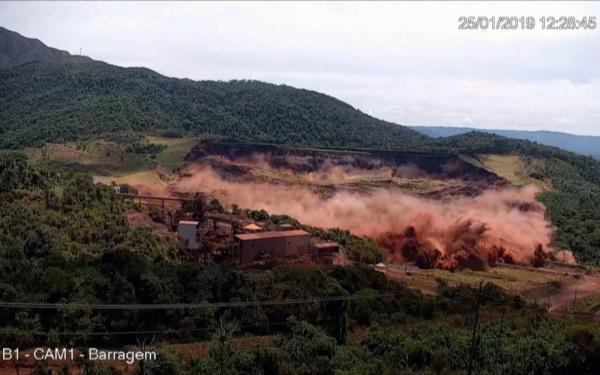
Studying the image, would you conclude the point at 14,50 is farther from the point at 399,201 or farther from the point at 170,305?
the point at 170,305

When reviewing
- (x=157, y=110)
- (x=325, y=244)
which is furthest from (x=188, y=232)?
(x=157, y=110)

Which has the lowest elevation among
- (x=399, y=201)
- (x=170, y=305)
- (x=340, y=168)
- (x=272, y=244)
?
(x=272, y=244)

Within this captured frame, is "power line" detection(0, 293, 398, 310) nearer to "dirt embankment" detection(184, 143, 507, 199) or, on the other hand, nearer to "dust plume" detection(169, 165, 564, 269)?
"dust plume" detection(169, 165, 564, 269)

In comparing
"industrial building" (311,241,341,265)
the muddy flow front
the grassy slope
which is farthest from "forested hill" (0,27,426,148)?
the grassy slope

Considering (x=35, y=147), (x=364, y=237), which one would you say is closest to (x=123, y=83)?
(x=35, y=147)

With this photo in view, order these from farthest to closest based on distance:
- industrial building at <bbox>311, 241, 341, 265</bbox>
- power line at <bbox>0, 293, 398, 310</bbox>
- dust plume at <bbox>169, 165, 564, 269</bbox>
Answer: dust plume at <bbox>169, 165, 564, 269</bbox>, industrial building at <bbox>311, 241, 341, 265</bbox>, power line at <bbox>0, 293, 398, 310</bbox>

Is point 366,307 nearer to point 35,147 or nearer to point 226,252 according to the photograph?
point 226,252
